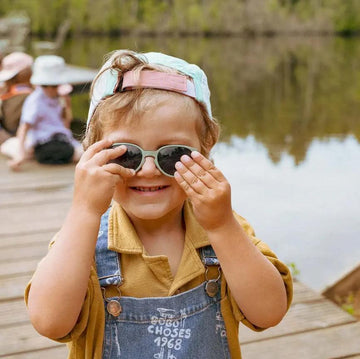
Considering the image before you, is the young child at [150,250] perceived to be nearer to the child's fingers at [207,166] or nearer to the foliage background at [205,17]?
the child's fingers at [207,166]

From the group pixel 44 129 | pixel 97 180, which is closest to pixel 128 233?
pixel 97 180

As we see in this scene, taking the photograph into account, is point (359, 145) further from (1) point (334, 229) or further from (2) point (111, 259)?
(2) point (111, 259)

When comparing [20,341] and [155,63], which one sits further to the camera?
[20,341]

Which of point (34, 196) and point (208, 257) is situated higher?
point (208, 257)

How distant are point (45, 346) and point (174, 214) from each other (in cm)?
113

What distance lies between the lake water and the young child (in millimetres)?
1943

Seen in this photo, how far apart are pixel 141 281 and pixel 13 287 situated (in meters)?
1.68

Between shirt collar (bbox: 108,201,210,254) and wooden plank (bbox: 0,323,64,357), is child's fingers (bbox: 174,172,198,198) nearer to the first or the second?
shirt collar (bbox: 108,201,210,254)

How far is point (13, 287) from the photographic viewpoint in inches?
119

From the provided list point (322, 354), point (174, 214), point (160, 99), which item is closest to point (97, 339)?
point (174, 214)

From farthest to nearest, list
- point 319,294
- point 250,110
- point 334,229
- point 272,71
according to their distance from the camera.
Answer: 1. point 272,71
2. point 250,110
3. point 334,229
4. point 319,294

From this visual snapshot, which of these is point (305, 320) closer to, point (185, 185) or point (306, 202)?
point (185, 185)

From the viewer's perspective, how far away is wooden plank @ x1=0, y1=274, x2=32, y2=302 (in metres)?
2.92

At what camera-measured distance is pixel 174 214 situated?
1649 millimetres
